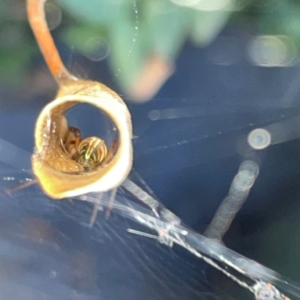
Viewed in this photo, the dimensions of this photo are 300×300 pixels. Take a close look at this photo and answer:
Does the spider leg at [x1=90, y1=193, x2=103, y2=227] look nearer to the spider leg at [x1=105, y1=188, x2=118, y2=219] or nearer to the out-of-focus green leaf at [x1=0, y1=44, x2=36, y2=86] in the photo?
the spider leg at [x1=105, y1=188, x2=118, y2=219]

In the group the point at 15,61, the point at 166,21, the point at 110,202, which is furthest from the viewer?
the point at 110,202

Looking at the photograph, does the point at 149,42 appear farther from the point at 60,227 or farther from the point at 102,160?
the point at 60,227

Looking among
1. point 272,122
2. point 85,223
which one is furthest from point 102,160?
point 272,122

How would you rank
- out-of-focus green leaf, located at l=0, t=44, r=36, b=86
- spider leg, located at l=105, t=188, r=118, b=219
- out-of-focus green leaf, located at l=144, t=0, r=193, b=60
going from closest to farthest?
out-of-focus green leaf, located at l=144, t=0, r=193, b=60
out-of-focus green leaf, located at l=0, t=44, r=36, b=86
spider leg, located at l=105, t=188, r=118, b=219

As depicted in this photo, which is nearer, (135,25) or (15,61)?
(135,25)

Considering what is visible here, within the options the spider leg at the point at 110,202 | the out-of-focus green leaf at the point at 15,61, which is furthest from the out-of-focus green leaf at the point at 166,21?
the spider leg at the point at 110,202

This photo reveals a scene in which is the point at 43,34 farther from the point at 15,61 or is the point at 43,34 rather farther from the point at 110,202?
the point at 110,202

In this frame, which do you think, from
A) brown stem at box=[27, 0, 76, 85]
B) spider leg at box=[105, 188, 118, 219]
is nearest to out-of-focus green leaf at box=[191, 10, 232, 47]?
brown stem at box=[27, 0, 76, 85]

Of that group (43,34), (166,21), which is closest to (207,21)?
(166,21)

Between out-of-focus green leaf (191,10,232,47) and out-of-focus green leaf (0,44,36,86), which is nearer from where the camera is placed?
out-of-focus green leaf (191,10,232,47)
